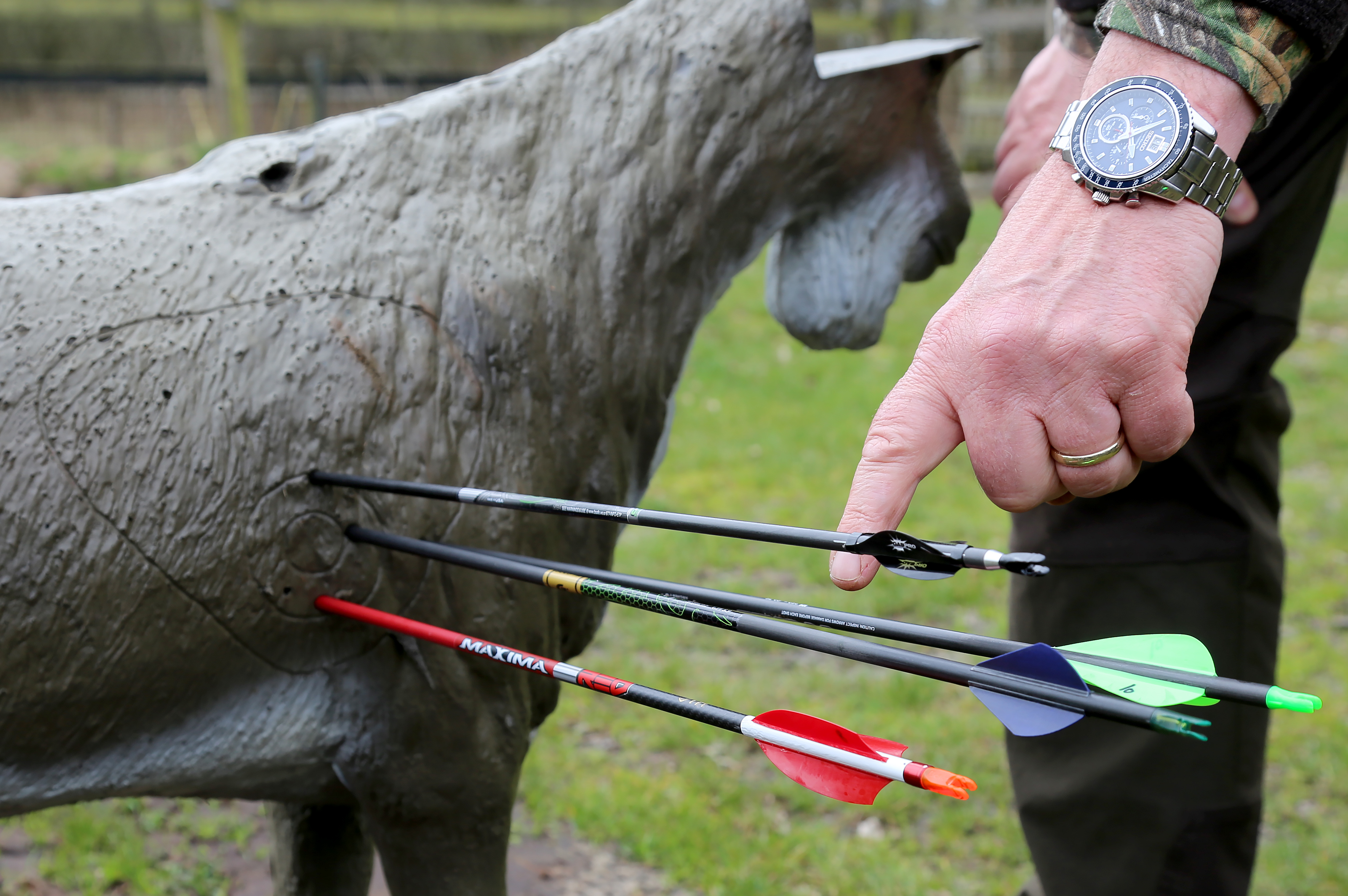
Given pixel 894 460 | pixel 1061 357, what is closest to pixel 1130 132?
pixel 1061 357

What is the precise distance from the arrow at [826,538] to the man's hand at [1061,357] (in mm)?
43

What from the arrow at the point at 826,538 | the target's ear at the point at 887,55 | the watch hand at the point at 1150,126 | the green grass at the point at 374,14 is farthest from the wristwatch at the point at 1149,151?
the green grass at the point at 374,14

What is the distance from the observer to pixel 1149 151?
1.00 metres

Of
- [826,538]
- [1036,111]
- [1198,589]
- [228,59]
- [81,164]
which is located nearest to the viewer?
[826,538]

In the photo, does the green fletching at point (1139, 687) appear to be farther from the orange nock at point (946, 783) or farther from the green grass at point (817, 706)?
the green grass at point (817, 706)

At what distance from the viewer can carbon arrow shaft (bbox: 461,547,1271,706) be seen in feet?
2.51

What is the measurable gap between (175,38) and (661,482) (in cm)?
473

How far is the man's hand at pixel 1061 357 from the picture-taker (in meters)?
0.96

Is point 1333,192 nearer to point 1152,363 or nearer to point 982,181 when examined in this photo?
point 1152,363

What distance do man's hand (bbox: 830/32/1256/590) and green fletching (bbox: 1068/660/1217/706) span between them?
204 millimetres

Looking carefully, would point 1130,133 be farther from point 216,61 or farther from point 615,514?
point 216,61

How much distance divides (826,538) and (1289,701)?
0.36 meters

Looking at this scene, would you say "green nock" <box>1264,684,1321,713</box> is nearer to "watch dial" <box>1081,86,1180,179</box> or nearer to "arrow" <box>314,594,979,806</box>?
"arrow" <box>314,594,979,806</box>

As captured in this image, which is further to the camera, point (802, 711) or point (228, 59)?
point (228, 59)
